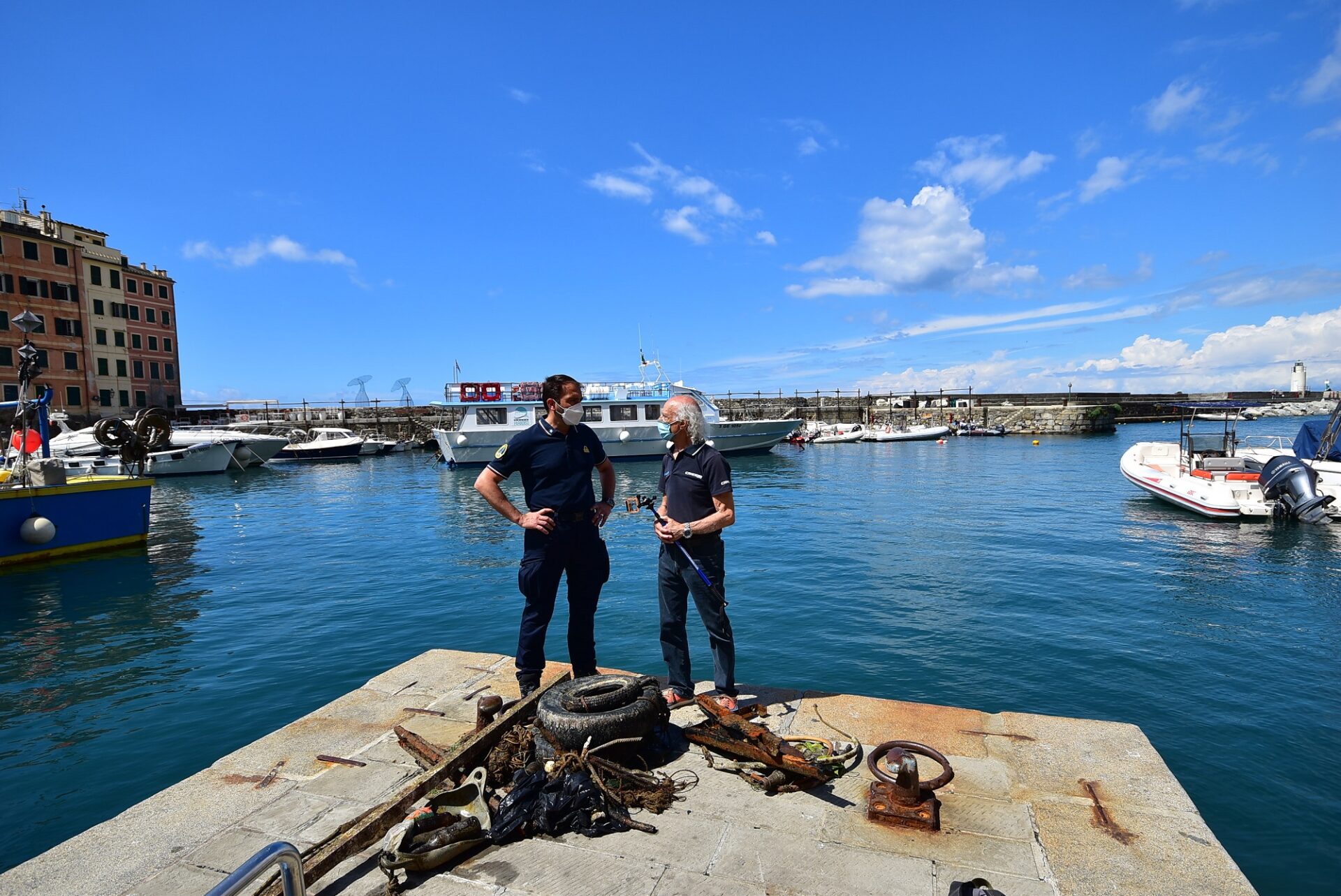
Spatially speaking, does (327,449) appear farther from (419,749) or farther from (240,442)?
(419,749)

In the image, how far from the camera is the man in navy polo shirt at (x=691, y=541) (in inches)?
160

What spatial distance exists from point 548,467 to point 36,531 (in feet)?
46.8

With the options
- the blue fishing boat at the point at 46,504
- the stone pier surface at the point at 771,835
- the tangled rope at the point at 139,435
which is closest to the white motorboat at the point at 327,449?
the tangled rope at the point at 139,435

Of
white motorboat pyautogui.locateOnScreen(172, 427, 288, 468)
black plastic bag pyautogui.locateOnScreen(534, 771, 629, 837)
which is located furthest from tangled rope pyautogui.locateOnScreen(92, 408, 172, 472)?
black plastic bag pyautogui.locateOnScreen(534, 771, 629, 837)

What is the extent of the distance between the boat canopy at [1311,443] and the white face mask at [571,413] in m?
24.1

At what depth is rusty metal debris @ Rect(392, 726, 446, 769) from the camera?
141 inches

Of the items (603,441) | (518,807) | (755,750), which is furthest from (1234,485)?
(603,441)

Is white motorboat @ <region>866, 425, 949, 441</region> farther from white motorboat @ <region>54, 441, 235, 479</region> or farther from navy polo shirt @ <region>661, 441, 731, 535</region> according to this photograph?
navy polo shirt @ <region>661, 441, 731, 535</region>

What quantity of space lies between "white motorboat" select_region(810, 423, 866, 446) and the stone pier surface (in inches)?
2029

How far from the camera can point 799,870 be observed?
263 cm

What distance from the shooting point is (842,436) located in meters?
55.0

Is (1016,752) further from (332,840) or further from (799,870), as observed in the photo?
(332,840)

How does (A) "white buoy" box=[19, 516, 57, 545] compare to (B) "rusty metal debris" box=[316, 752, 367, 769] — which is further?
(A) "white buoy" box=[19, 516, 57, 545]

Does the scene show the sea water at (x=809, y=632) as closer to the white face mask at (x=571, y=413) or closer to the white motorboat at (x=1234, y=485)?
the white motorboat at (x=1234, y=485)
